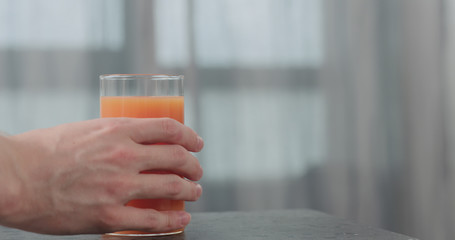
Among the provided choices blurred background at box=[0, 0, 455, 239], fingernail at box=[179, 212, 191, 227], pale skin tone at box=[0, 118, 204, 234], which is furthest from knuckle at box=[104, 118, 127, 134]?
blurred background at box=[0, 0, 455, 239]

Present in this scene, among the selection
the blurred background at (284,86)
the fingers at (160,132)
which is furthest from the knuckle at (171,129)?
the blurred background at (284,86)

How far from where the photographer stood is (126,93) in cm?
67

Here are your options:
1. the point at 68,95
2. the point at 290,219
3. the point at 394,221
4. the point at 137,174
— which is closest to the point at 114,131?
the point at 137,174

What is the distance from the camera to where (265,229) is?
0.71 metres

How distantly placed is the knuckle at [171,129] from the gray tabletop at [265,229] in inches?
5.3

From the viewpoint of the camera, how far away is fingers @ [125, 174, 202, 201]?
553 mm

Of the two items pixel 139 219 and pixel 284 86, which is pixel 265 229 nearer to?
pixel 139 219

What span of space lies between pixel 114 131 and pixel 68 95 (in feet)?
4.70

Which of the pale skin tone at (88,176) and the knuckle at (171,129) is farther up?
the knuckle at (171,129)

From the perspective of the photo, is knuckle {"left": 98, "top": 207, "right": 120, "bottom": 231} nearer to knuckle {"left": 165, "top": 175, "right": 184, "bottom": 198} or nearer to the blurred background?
knuckle {"left": 165, "top": 175, "right": 184, "bottom": 198}

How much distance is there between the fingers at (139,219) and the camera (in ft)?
1.77

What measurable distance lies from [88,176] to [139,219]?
77mm

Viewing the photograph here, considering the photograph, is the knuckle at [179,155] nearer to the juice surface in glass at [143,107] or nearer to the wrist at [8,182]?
the juice surface in glass at [143,107]

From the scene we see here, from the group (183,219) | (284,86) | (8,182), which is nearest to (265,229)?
(183,219)
